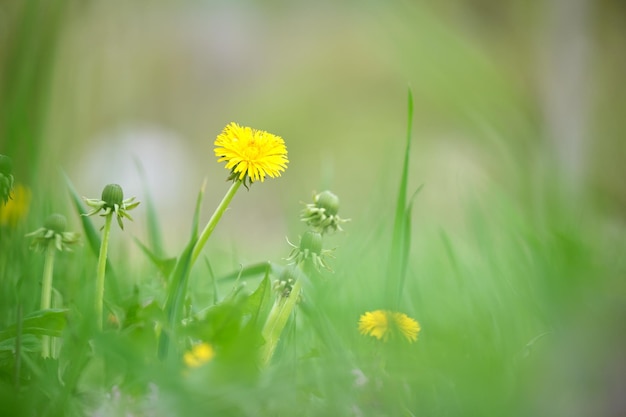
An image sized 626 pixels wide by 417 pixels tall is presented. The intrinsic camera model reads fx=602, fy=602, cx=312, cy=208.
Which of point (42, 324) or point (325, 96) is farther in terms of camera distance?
point (325, 96)

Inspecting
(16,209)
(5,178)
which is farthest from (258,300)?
(16,209)

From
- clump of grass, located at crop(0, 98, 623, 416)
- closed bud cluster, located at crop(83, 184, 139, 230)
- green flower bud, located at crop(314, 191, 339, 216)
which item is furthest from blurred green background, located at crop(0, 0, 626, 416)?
closed bud cluster, located at crop(83, 184, 139, 230)

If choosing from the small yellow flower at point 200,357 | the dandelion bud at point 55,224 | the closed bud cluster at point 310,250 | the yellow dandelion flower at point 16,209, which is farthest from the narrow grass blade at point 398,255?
the yellow dandelion flower at point 16,209

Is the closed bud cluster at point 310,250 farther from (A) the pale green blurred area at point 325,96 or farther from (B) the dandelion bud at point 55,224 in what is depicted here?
(A) the pale green blurred area at point 325,96

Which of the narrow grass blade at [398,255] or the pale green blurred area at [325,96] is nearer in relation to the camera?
the narrow grass blade at [398,255]

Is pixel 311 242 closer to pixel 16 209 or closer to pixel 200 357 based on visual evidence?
pixel 200 357

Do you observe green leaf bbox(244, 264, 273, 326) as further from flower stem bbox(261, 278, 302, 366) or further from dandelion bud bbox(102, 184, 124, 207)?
dandelion bud bbox(102, 184, 124, 207)

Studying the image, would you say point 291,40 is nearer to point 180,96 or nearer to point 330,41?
point 330,41
